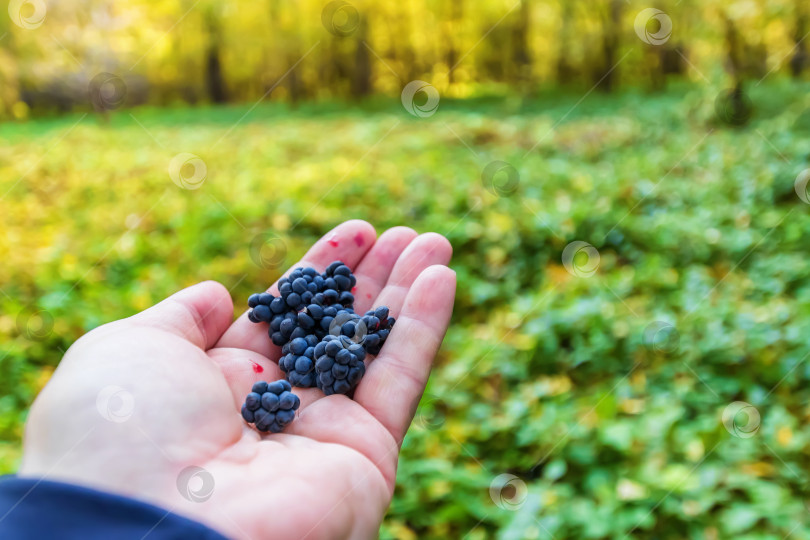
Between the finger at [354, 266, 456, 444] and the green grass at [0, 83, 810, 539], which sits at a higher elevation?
the finger at [354, 266, 456, 444]

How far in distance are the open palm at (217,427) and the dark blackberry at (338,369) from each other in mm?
37

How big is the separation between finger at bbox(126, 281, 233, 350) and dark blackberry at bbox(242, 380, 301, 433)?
38 cm

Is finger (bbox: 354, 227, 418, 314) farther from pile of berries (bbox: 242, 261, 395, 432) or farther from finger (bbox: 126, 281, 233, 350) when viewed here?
finger (bbox: 126, 281, 233, 350)

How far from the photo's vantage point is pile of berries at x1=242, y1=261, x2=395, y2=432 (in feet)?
6.39

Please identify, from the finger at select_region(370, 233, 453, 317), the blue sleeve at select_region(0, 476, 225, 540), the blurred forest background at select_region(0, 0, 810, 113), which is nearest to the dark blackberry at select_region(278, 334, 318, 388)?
the finger at select_region(370, 233, 453, 317)

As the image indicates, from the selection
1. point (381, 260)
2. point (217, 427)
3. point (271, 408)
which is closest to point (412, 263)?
point (381, 260)

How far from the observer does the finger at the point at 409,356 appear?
6.19 ft

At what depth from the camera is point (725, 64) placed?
862 centimetres

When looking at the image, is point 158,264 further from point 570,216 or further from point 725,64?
point 725,64

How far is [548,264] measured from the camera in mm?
4562

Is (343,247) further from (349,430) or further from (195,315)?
(349,430)

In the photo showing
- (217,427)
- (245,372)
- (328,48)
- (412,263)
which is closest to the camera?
(217,427)

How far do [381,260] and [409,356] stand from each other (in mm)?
694

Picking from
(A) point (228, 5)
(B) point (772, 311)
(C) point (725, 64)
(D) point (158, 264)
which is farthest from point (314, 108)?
(B) point (772, 311)
